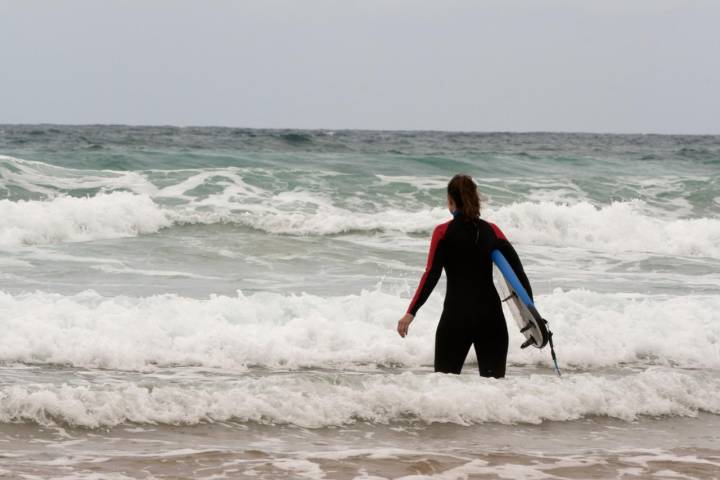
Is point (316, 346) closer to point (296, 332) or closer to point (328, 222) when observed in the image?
point (296, 332)

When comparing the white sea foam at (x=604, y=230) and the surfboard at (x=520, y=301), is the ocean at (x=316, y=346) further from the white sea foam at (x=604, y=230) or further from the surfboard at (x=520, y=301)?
the surfboard at (x=520, y=301)

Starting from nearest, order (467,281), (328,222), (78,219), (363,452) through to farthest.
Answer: (363,452) < (467,281) < (78,219) < (328,222)

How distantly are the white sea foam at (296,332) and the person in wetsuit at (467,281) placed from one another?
2.46 metres

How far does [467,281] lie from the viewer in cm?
569

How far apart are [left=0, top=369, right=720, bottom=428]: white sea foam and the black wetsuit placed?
508 mm

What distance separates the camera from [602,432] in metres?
6.20

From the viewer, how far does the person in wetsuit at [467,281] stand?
5.60 metres

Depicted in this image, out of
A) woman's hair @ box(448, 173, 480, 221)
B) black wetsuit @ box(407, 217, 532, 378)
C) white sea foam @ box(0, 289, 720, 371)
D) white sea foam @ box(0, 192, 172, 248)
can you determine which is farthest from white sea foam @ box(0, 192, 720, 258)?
woman's hair @ box(448, 173, 480, 221)

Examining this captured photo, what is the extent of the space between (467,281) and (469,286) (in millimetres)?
32

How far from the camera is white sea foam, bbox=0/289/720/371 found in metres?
7.95

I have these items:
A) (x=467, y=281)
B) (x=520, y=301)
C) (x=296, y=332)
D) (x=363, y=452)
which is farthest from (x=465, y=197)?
(x=296, y=332)

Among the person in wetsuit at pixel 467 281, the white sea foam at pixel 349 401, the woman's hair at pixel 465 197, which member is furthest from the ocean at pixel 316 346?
the woman's hair at pixel 465 197

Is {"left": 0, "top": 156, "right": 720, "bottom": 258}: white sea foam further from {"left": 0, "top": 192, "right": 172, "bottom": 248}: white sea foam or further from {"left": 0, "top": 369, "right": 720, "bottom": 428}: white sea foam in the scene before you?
{"left": 0, "top": 369, "right": 720, "bottom": 428}: white sea foam

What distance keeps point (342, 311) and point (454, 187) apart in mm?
4081
